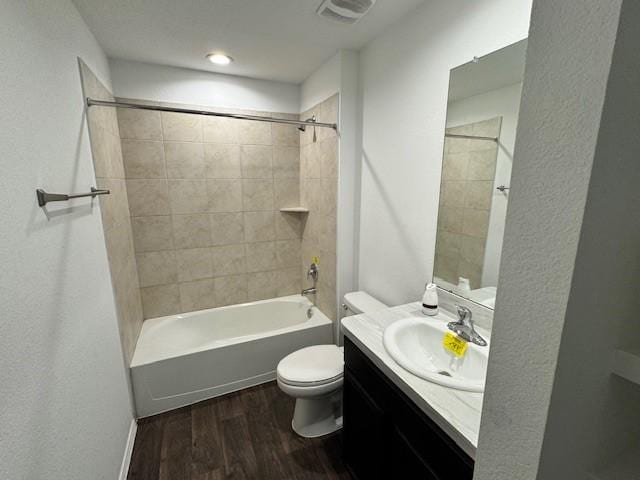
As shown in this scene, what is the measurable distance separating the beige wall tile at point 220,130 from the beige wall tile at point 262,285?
130 cm

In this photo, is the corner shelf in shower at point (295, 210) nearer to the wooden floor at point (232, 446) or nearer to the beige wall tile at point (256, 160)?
the beige wall tile at point (256, 160)

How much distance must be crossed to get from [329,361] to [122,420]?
1.25 m

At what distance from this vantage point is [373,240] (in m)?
2.10

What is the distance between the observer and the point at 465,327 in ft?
4.23

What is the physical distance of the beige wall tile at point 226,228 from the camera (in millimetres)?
2686

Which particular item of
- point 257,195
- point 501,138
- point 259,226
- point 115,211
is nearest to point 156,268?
point 115,211

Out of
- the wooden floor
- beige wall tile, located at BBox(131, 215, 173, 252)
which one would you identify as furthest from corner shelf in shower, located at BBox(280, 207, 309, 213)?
the wooden floor

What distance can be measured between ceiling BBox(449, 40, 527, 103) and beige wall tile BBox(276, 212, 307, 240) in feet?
5.87

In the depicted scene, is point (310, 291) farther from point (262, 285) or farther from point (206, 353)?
point (206, 353)

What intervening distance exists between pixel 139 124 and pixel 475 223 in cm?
252

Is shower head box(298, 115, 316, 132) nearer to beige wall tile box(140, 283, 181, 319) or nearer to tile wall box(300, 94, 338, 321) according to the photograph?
tile wall box(300, 94, 338, 321)

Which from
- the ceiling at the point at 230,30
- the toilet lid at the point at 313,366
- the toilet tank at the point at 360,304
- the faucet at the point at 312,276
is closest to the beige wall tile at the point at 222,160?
the ceiling at the point at 230,30

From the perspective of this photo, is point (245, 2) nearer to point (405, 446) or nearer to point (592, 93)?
point (592, 93)

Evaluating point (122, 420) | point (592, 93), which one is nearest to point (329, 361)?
point (122, 420)
